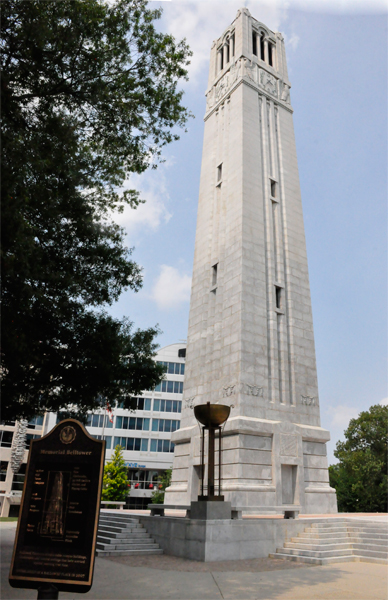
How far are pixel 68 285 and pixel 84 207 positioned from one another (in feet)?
8.79

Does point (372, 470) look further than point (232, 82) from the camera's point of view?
Yes

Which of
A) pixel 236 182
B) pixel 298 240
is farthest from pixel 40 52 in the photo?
pixel 298 240

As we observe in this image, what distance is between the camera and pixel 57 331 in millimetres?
13781

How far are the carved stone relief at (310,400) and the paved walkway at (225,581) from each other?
11.5 m

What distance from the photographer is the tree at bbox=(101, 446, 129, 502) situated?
5050 cm

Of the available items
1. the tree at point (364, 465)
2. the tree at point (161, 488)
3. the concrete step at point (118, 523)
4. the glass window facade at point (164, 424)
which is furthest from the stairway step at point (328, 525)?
the glass window facade at point (164, 424)

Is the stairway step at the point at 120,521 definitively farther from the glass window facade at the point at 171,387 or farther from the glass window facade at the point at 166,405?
the glass window facade at the point at 171,387

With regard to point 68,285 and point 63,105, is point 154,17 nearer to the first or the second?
point 63,105

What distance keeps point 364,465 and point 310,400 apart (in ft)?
90.6

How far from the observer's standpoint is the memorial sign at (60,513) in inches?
243

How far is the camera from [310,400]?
82.2ft

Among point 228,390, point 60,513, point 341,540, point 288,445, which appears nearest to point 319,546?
point 341,540

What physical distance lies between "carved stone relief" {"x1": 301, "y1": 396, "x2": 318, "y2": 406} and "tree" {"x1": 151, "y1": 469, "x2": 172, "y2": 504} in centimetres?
3277

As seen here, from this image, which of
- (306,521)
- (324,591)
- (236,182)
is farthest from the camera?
(236,182)
